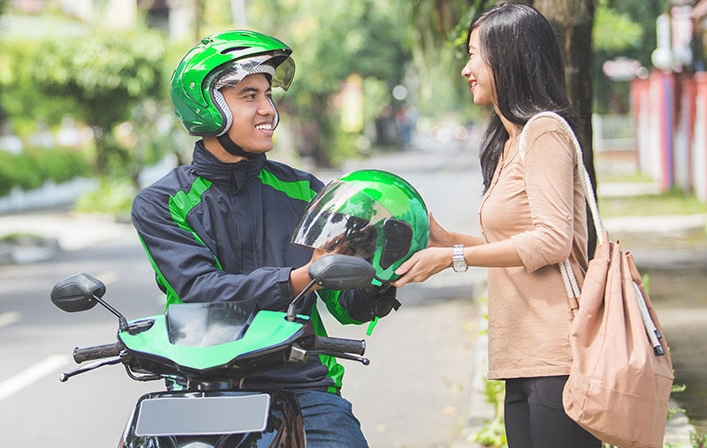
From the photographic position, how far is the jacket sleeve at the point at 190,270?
3078mm

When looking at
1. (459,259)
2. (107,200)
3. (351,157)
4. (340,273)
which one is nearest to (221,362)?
(340,273)

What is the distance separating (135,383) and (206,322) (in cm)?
621

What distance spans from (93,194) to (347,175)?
80.7 ft

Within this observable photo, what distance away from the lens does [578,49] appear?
592 centimetres

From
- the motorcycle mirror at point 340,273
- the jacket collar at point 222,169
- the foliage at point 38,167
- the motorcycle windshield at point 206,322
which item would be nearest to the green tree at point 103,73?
the foliage at point 38,167

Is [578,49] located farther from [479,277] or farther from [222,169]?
[479,277]

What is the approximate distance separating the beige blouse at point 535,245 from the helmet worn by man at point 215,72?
2.42 ft

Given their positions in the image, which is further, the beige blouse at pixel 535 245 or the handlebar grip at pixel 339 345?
the beige blouse at pixel 535 245

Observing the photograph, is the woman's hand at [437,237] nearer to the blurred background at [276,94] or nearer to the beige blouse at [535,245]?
the beige blouse at [535,245]

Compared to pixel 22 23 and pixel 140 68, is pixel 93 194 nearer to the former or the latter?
pixel 140 68

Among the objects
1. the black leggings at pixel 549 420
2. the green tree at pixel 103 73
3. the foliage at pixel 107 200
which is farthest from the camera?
the foliage at pixel 107 200

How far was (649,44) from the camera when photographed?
3681cm

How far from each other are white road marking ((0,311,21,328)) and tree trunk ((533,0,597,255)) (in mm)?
7496

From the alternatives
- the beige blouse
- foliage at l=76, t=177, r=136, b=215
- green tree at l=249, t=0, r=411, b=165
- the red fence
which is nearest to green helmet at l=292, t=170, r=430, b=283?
the beige blouse
